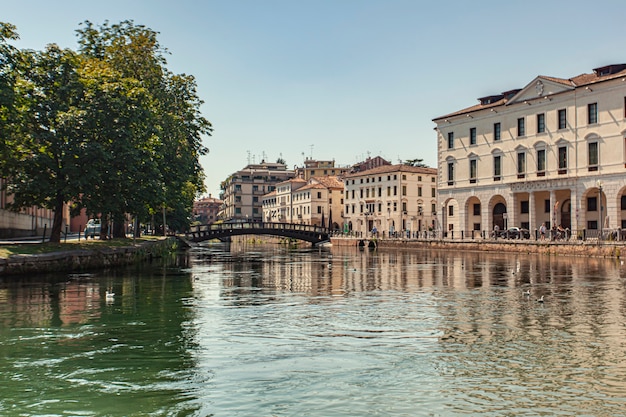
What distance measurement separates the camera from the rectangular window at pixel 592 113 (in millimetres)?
57044

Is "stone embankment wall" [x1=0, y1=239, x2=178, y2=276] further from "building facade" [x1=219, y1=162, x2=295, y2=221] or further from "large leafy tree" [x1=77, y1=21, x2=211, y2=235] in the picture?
"building facade" [x1=219, y1=162, x2=295, y2=221]

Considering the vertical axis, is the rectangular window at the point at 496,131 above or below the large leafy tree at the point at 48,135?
above

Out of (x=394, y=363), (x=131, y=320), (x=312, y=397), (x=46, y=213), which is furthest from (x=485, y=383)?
(x=46, y=213)

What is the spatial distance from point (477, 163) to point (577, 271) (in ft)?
122

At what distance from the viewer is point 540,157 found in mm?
63062

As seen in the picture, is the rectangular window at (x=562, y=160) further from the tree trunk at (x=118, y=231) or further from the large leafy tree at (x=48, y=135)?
the large leafy tree at (x=48, y=135)

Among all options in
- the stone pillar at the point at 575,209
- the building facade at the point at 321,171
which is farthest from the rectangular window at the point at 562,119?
the building facade at the point at 321,171

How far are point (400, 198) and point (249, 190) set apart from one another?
7796cm

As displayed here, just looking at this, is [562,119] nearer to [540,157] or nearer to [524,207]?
[540,157]

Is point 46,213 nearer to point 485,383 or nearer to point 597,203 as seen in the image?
point 597,203

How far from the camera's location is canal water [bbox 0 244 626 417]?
9.60m

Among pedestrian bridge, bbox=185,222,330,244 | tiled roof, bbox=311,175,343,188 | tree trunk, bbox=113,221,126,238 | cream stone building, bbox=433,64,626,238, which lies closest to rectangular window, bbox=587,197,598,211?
cream stone building, bbox=433,64,626,238

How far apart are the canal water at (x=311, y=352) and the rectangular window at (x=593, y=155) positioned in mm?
35976

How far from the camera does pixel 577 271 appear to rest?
34.2m
